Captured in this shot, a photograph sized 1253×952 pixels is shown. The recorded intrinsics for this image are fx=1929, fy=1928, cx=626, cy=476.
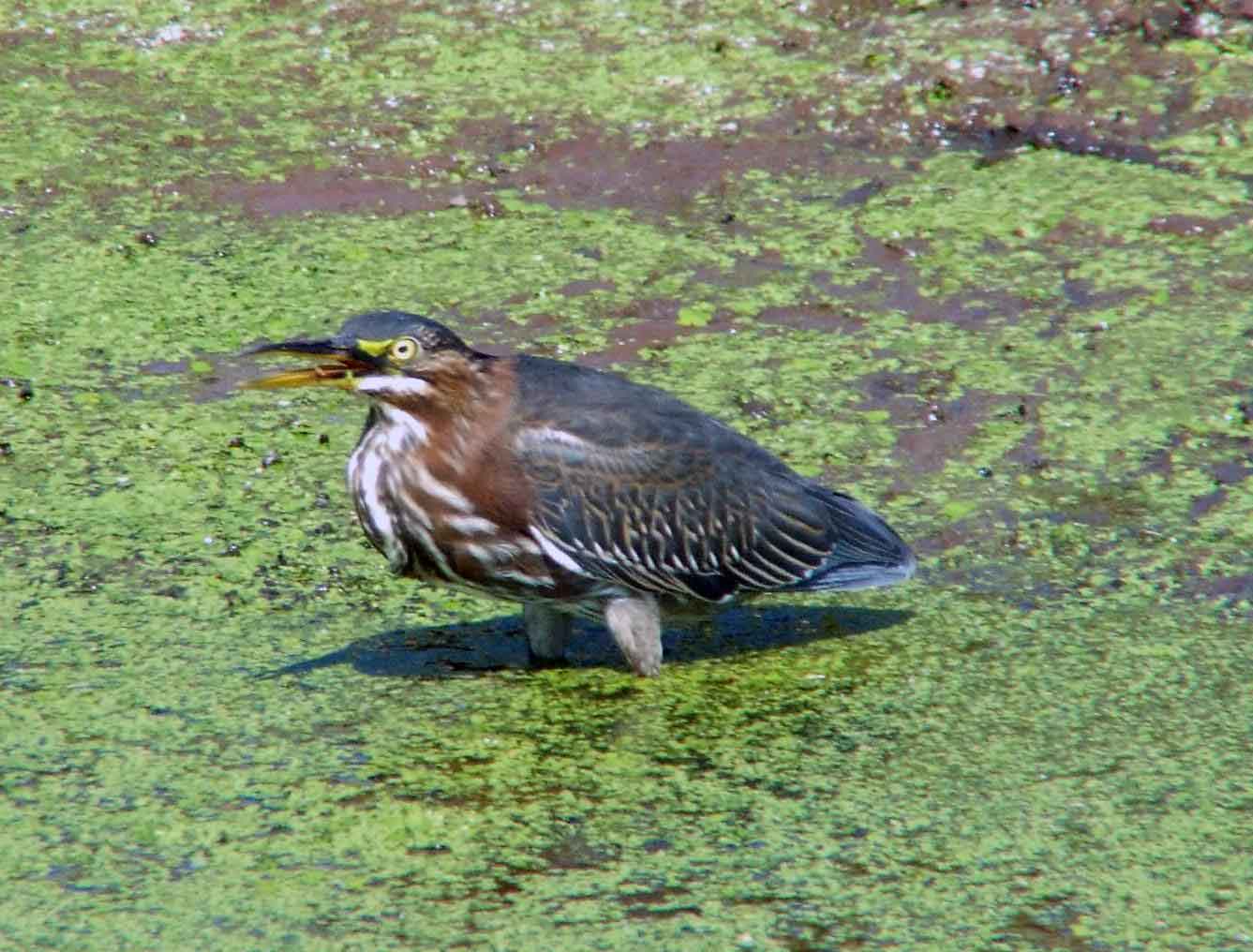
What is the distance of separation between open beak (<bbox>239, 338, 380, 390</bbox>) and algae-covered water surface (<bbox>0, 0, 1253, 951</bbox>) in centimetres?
72

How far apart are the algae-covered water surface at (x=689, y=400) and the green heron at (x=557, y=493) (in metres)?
0.22

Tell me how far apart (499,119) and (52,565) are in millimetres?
3210

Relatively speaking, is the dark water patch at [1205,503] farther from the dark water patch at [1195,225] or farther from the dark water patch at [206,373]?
the dark water patch at [206,373]

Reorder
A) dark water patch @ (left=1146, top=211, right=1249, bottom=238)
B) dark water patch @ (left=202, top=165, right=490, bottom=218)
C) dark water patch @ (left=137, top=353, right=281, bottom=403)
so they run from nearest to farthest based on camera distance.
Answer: dark water patch @ (left=137, top=353, right=281, bottom=403), dark water patch @ (left=1146, top=211, right=1249, bottom=238), dark water patch @ (left=202, top=165, right=490, bottom=218)

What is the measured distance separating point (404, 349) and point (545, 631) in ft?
2.70

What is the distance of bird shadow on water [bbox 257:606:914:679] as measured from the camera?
15.9 ft

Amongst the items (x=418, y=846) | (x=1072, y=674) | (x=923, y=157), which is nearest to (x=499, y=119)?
(x=923, y=157)

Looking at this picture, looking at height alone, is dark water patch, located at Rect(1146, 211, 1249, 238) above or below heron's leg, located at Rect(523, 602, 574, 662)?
above

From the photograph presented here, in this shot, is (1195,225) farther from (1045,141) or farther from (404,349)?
(404,349)

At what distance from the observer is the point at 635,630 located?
480 cm

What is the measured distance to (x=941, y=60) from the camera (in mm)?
7820

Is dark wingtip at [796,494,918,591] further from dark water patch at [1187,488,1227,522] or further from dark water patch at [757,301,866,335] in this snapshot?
dark water patch at [757,301,866,335]

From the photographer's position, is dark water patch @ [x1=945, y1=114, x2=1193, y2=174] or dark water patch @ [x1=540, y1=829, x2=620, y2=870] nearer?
dark water patch @ [x1=540, y1=829, x2=620, y2=870]

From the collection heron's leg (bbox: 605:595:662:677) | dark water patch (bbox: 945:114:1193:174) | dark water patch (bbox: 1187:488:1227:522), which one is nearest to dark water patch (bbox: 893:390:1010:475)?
dark water patch (bbox: 1187:488:1227:522)
